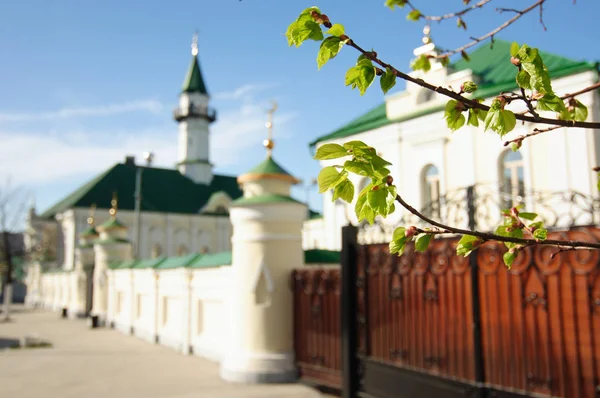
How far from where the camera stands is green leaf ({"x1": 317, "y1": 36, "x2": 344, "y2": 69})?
1.58 metres

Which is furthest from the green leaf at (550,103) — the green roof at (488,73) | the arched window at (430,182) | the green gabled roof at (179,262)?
the arched window at (430,182)

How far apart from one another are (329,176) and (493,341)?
380 centimetres

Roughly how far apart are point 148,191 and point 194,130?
8.00m

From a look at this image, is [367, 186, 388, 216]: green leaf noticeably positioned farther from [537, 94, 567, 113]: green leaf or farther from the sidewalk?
the sidewalk

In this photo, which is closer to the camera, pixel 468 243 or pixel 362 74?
pixel 362 74

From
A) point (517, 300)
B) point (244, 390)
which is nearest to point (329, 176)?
point (517, 300)

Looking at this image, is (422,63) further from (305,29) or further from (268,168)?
(268,168)

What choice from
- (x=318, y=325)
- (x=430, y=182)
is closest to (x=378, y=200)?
(x=318, y=325)

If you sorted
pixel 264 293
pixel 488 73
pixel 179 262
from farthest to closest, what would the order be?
pixel 488 73 < pixel 179 262 < pixel 264 293

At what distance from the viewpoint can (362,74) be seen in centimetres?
159

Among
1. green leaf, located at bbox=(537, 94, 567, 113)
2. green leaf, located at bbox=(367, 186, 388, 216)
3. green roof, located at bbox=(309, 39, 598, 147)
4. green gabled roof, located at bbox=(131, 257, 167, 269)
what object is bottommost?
green gabled roof, located at bbox=(131, 257, 167, 269)

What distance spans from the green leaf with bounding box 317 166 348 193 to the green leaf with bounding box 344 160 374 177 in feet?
0.27

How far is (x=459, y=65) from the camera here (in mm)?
16062

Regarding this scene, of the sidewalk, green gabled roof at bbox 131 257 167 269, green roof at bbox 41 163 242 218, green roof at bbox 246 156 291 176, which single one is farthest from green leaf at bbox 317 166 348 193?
green roof at bbox 41 163 242 218
